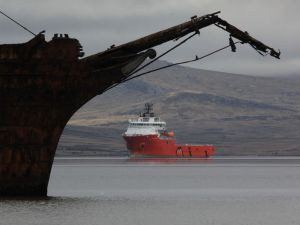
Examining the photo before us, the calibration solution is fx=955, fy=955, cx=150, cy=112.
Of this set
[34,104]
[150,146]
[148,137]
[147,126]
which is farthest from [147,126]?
[34,104]

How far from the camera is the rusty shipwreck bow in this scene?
1783 inches

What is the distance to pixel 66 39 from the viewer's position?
4588 cm

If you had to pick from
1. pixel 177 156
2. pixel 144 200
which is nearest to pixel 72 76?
pixel 144 200

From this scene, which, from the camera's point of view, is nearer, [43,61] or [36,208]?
[36,208]

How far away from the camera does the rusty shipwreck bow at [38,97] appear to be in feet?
149

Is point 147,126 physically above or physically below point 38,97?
above

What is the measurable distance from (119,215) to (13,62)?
9.44m

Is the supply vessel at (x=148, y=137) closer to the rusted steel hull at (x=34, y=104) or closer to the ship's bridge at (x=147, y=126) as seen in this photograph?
the ship's bridge at (x=147, y=126)

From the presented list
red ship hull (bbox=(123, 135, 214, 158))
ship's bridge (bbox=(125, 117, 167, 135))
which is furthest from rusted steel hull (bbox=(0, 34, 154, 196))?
red ship hull (bbox=(123, 135, 214, 158))

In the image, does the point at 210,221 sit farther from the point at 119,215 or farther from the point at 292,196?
the point at 292,196

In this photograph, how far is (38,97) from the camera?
1788 inches

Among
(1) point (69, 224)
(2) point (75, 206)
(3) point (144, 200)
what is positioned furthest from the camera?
(3) point (144, 200)

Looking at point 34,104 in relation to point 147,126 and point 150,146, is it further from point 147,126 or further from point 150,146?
point 150,146

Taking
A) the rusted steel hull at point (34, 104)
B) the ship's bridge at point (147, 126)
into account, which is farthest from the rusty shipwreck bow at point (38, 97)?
the ship's bridge at point (147, 126)
